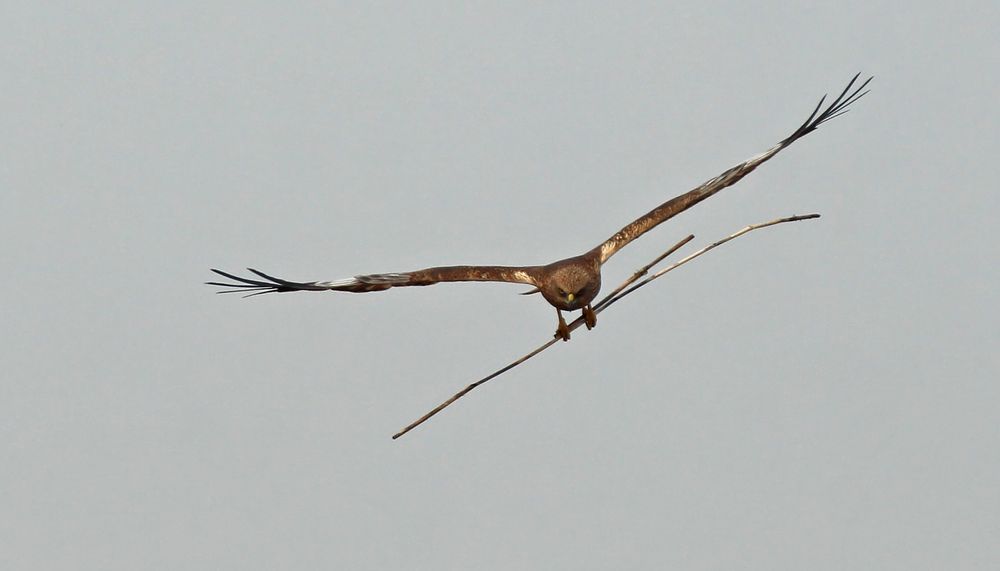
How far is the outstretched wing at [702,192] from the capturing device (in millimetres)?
20594

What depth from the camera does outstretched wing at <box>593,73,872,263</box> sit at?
811 inches

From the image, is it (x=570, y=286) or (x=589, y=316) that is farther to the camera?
(x=589, y=316)

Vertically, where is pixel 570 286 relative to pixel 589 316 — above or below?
above

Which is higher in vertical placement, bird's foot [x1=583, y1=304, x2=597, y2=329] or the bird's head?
the bird's head

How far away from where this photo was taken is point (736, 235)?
17891mm

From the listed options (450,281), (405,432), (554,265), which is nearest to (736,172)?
(554,265)

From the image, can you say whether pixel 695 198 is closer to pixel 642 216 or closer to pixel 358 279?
pixel 642 216

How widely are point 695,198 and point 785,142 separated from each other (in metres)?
1.84

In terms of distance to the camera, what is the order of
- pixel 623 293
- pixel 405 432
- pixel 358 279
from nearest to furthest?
pixel 405 432 → pixel 623 293 → pixel 358 279

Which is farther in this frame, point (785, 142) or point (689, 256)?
point (785, 142)

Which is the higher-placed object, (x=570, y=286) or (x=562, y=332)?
(x=570, y=286)

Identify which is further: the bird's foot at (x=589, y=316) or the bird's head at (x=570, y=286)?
the bird's foot at (x=589, y=316)

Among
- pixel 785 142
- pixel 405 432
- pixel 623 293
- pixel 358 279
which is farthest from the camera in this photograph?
pixel 785 142

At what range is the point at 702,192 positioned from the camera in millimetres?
20797
